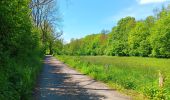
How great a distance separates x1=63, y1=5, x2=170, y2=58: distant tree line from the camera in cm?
9481

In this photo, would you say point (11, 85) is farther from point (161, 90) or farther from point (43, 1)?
point (43, 1)

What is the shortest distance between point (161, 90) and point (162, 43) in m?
82.6

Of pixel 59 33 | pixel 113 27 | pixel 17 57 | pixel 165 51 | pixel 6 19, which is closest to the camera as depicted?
pixel 6 19

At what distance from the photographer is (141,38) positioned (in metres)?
115

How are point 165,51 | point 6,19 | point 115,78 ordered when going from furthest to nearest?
point 165,51 < point 115,78 < point 6,19

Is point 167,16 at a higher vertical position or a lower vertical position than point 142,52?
higher

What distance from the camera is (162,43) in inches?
3770

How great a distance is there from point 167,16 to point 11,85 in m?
86.0

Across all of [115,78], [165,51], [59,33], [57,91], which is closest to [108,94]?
[57,91]

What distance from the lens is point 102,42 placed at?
558 ft

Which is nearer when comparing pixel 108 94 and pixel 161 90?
pixel 161 90

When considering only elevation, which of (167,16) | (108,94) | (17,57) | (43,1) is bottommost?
(108,94)

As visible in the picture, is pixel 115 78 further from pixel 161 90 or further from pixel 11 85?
pixel 11 85

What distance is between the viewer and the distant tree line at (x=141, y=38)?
94.8 m
